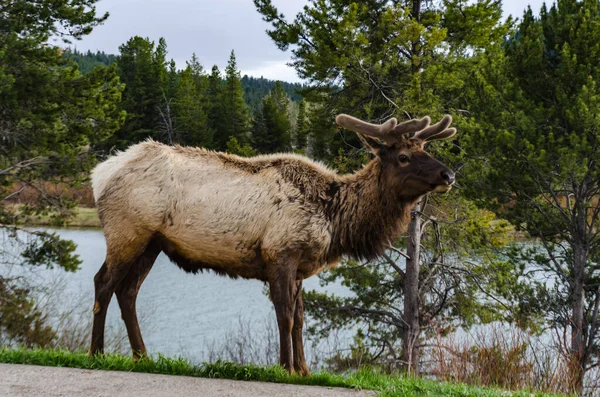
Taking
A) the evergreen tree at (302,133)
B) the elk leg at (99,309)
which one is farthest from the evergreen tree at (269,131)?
the elk leg at (99,309)

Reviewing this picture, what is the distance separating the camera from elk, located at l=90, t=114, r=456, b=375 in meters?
5.38

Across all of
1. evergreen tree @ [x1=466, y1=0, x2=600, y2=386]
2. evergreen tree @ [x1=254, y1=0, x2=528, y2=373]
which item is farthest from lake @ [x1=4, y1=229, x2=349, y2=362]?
evergreen tree @ [x1=466, y1=0, x2=600, y2=386]

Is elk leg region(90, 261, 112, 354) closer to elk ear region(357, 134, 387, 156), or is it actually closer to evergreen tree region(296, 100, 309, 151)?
elk ear region(357, 134, 387, 156)

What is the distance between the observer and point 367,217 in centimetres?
570

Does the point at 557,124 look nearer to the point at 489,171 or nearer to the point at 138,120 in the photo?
the point at 489,171

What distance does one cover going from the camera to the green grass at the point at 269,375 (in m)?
4.96

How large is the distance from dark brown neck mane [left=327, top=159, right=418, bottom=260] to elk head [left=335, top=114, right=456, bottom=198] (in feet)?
0.35

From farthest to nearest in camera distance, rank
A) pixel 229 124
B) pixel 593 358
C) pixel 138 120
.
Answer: pixel 229 124, pixel 138 120, pixel 593 358

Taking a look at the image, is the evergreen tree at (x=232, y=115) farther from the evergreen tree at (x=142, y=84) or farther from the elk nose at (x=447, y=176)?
the elk nose at (x=447, y=176)

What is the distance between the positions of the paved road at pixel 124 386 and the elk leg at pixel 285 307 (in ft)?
1.12

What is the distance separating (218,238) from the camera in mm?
5445

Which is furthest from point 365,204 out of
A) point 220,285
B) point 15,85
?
point 220,285

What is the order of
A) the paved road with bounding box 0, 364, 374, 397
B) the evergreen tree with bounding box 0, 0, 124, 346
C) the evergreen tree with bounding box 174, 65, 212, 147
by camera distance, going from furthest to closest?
the evergreen tree with bounding box 174, 65, 212, 147
the evergreen tree with bounding box 0, 0, 124, 346
the paved road with bounding box 0, 364, 374, 397

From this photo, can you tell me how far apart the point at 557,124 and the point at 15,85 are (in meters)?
12.1
